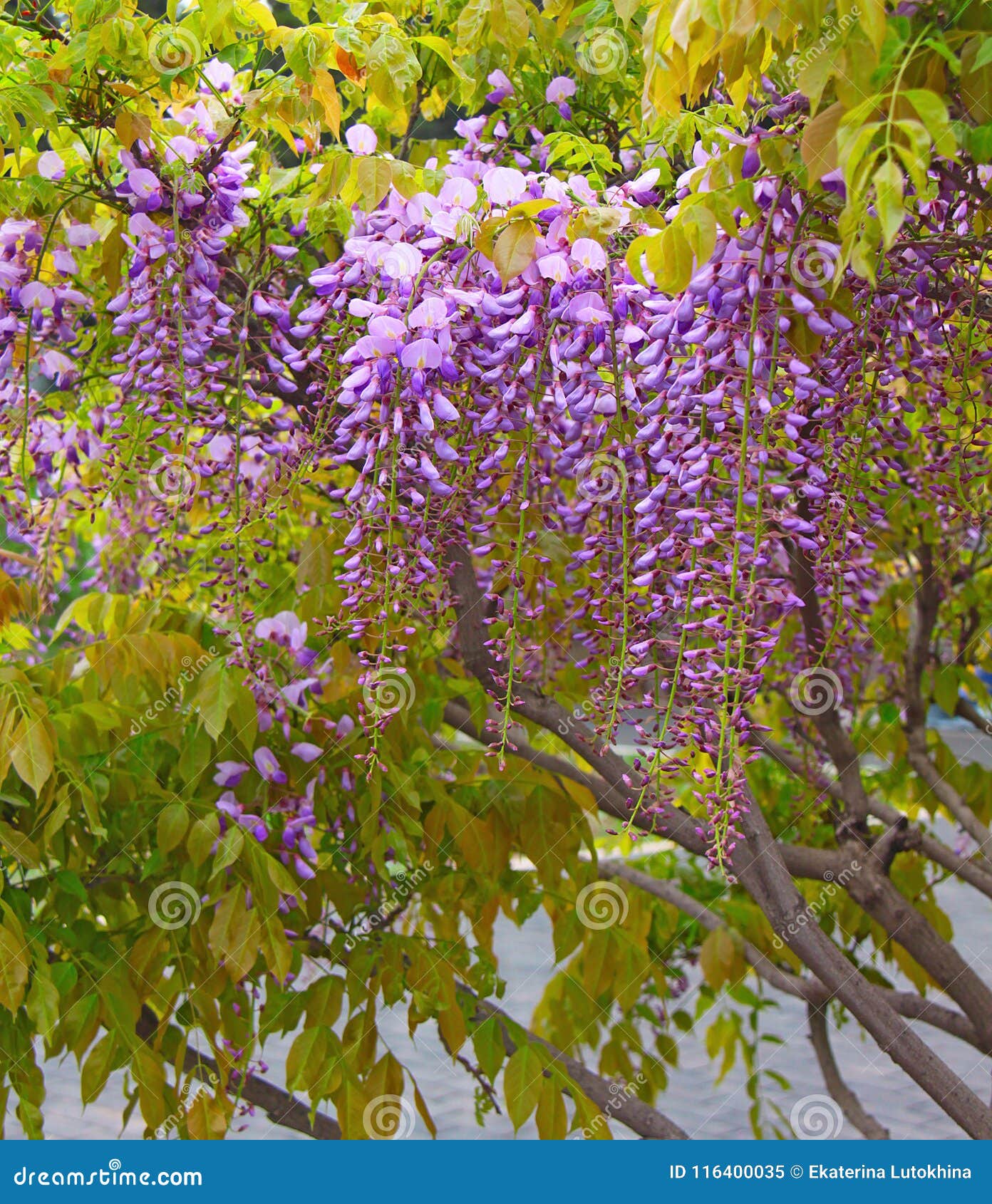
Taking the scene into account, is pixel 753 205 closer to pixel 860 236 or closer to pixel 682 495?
pixel 860 236

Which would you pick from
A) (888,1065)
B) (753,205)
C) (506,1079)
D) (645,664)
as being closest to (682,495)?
(645,664)

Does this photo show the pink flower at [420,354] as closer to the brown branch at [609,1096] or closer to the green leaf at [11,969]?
the green leaf at [11,969]

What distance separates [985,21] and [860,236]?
0.89ft

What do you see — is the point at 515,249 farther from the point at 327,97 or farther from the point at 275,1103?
the point at 275,1103

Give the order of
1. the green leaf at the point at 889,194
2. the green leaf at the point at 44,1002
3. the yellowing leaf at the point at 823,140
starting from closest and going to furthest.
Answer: the green leaf at the point at 889,194 < the yellowing leaf at the point at 823,140 < the green leaf at the point at 44,1002

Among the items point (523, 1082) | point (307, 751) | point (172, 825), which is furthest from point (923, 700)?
point (172, 825)

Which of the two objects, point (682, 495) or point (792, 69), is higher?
point (792, 69)

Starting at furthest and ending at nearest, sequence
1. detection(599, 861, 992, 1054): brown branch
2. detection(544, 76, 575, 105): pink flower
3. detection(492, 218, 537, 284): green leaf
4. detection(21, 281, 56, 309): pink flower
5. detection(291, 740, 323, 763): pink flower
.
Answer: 1. detection(599, 861, 992, 1054): brown branch
2. detection(291, 740, 323, 763): pink flower
3. detection(544, 76, 575, 105): pink flower
4. detection(21, 281, 56, 309): pink flower
5. detection(492, 218, 537, 284): green leaf

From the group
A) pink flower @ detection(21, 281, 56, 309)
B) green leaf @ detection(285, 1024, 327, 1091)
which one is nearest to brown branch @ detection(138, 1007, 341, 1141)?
green leaf @ detection(285, 1024, 327, 1091)

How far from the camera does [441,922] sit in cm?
254

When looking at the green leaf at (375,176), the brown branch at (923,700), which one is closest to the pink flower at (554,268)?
the green leaf at (375,176)

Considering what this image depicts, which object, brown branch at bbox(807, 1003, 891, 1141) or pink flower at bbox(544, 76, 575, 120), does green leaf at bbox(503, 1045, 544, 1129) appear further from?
pink flower at bbox(544, 76, 575, 120)

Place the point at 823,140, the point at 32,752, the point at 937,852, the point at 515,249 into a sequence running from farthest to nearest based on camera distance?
1. the point at 937,852
2. the point at 32,752
3. the point at 515,249
4. the point at 823,140

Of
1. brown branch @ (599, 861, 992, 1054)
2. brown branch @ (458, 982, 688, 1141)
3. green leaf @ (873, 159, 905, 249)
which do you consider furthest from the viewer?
brown branch @ (599, 861, 992, 1054)
